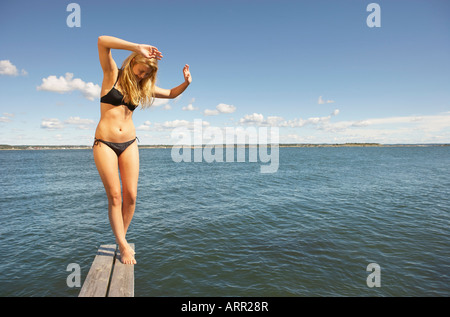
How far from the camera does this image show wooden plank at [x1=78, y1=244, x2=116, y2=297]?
12.3 feet

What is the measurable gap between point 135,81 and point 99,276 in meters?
3.49

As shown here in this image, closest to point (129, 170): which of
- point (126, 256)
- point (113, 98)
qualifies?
point (113, 98)

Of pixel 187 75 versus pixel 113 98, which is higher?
pixel 187 75

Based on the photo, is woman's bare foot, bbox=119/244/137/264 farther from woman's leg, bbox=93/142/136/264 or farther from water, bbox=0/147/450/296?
water, bbox=0/147/450/296

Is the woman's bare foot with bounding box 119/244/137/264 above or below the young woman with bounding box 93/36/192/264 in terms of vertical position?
below

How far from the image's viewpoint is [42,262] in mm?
10258

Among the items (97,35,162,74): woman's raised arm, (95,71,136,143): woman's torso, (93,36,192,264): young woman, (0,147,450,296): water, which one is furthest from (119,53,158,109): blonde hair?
(0,147,450,296): water

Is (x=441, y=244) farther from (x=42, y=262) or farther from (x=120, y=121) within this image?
(x=42, y=262)

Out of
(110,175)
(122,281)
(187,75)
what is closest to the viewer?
(110,175)

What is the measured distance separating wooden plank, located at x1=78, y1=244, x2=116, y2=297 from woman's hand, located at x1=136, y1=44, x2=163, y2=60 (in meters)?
3.77

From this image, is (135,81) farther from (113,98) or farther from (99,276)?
(99,276)

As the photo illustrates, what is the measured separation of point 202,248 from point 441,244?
39.8 ft

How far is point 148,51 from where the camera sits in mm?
3250
